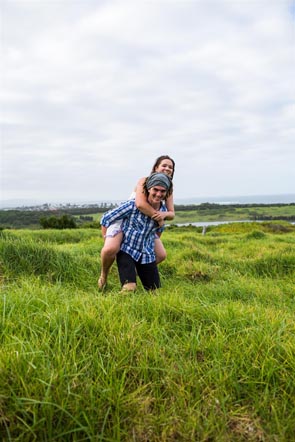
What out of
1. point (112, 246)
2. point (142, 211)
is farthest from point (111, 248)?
point (142, 211)

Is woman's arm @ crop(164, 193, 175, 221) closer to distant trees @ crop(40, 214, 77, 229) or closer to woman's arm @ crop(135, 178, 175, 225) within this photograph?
woman's arm @ crop(135, 178, 175, 225)

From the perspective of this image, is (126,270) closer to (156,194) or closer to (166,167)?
(156,194)

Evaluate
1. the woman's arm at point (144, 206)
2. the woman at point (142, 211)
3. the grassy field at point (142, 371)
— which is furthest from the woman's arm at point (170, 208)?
the grassy field at point (142, 371)

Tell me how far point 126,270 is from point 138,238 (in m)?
0.40

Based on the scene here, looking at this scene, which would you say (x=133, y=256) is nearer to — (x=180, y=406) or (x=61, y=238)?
(x=180, y=406)

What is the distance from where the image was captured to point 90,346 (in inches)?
81.7

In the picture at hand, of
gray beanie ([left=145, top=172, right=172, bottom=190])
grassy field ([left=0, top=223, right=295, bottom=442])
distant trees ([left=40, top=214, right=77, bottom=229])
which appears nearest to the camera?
grassy field ([left=0, top=223, right=295, bottom=442])

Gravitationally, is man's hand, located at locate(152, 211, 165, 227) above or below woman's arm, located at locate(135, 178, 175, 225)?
below

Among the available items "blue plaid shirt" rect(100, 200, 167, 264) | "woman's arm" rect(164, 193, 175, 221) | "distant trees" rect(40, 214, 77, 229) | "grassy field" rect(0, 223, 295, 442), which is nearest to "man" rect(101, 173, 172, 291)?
"blue plaid shirt" rect(100, 200, 167, 264)

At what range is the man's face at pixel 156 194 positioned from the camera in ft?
12.4

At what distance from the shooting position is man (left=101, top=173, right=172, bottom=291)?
386cm

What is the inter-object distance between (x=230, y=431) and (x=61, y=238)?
33.9 feet

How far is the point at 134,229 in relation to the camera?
13.1 ft

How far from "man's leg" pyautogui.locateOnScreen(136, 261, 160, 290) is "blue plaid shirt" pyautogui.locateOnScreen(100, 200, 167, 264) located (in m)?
0.09
